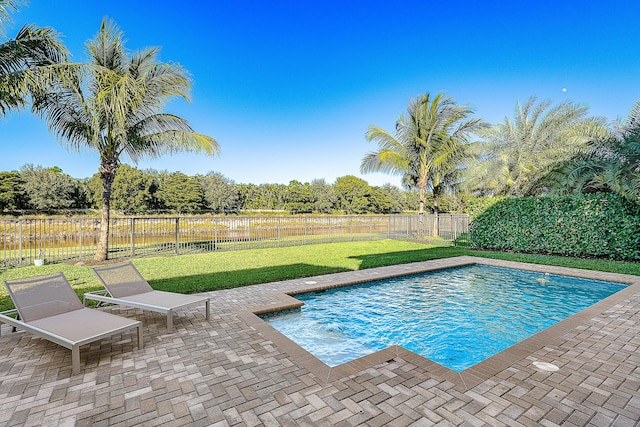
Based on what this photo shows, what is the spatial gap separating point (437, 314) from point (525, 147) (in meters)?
16.6

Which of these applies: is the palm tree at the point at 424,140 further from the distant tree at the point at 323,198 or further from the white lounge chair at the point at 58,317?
the distant tree at the point at 323,198

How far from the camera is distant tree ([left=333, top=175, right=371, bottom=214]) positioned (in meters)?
68.1

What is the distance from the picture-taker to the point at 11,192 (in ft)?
128

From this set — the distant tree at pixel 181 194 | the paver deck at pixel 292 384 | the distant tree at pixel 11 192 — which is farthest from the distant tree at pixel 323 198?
the paver deck at pixel 292 384

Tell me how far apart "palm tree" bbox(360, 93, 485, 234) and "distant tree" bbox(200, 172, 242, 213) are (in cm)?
4662

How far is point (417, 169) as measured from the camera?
1847 centimetres

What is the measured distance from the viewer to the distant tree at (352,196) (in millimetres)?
68062

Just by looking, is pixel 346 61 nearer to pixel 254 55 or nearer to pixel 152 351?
pixel 254 55

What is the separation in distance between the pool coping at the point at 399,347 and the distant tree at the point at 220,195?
55.2 m

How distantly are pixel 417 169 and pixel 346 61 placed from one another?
8.05 m

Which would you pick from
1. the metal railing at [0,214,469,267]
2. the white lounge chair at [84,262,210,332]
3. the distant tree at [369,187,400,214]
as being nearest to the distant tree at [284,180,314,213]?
the distant tree at [369,187,400,214]

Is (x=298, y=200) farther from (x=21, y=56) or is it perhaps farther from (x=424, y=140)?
(x=21, y=56)

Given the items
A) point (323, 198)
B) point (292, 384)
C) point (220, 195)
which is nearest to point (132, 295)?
point (292, 384)

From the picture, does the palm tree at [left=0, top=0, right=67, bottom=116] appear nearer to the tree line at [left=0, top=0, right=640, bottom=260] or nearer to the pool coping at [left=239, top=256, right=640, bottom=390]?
the tree line at [left=0, top=0, right=640, bottom=260]
